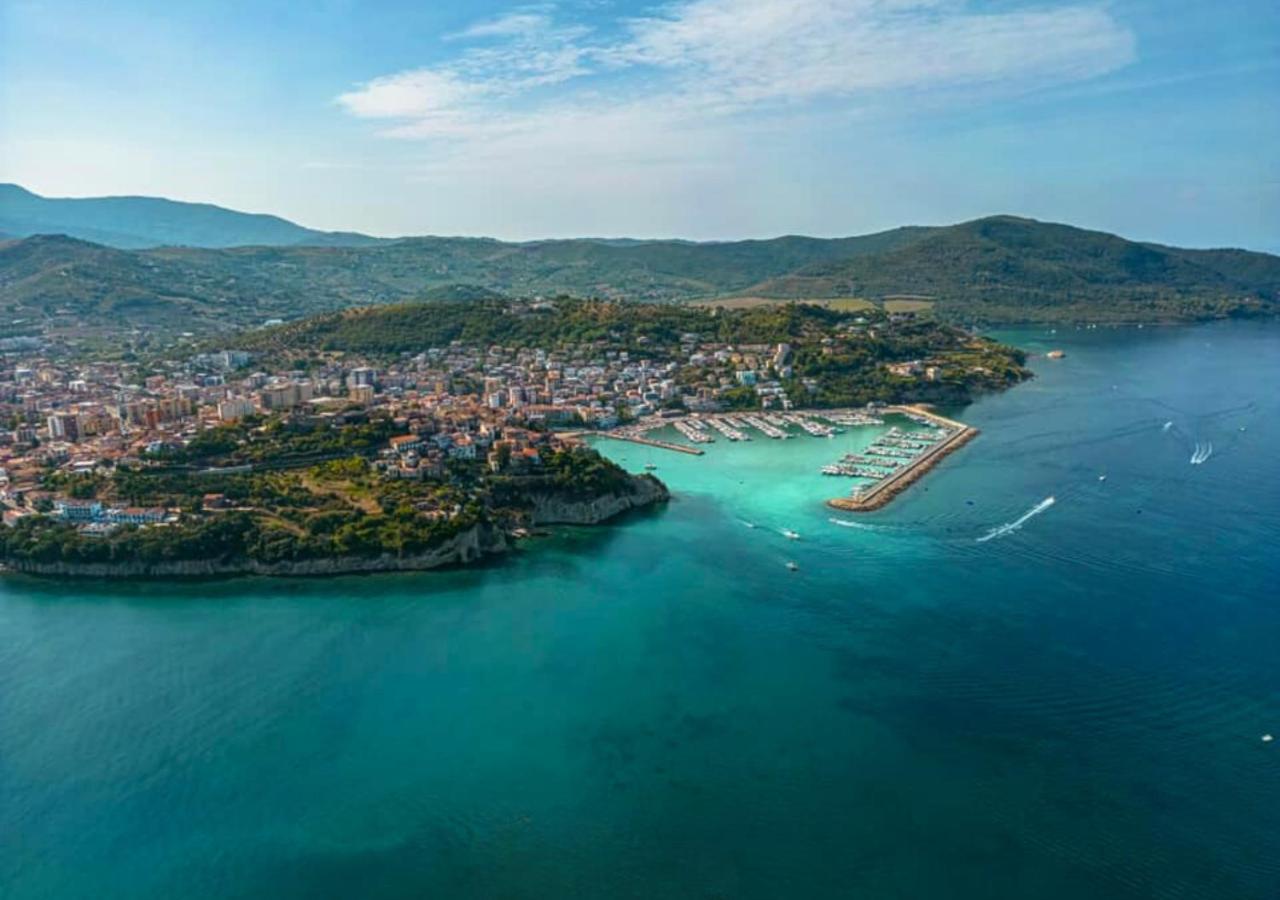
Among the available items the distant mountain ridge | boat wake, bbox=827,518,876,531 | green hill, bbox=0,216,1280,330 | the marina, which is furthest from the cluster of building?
the distant mountain ridge

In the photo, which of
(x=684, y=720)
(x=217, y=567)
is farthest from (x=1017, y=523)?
(x=217, y=567)

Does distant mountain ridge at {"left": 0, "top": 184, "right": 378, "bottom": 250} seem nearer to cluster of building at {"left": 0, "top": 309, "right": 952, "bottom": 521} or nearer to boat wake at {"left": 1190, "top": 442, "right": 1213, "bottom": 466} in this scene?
cluster of building at {"left": 0, "top": 309, "right": 952, "bottom": 521}

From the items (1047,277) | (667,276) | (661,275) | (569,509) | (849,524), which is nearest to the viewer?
(849,524)

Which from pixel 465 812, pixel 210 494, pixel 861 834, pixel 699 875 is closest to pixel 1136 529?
pixel 861 834

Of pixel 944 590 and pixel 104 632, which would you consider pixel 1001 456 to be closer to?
pixel 944 590

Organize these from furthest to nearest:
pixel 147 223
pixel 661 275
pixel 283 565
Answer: pixel 147 223, pixel 661 275, pixel 283 565

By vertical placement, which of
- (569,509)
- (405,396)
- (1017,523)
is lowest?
(569,509)

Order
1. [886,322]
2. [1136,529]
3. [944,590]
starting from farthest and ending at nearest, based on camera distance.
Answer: [886,322], [1136,529], [944,590]

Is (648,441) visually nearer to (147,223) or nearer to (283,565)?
(283,565)
